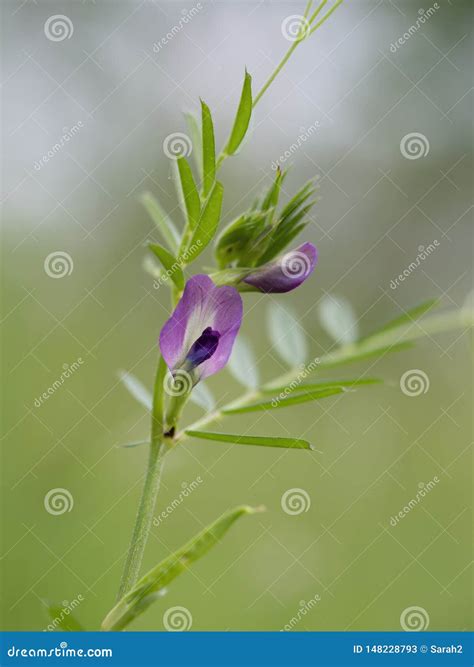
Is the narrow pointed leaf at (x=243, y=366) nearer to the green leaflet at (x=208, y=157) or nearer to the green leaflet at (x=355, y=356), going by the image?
the green leaflet at (x=355, y=356)

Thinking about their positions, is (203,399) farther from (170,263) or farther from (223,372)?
(223,372)

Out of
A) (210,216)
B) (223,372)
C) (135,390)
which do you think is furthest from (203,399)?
(223,372)

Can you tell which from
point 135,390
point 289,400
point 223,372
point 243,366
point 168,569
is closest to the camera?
point 168,569

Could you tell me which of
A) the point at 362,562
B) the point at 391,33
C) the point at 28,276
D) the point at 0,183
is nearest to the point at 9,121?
the point at 0,183

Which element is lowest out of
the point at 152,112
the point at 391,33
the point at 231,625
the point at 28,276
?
the point at 231,625
